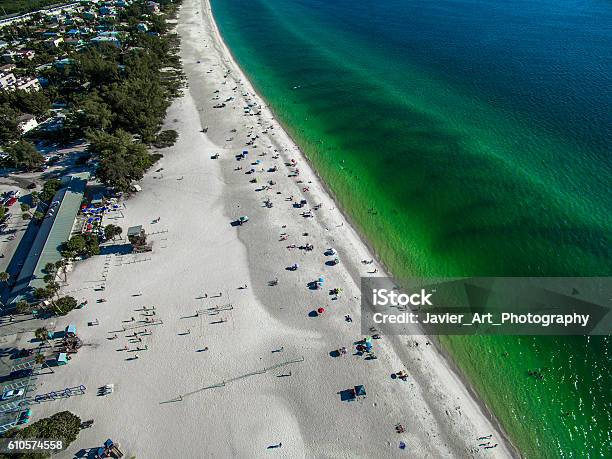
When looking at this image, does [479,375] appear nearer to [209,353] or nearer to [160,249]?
[209,353]

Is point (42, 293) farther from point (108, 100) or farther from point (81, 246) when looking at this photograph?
point (108, 100)

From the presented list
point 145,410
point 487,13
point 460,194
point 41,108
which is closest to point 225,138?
point 41,108

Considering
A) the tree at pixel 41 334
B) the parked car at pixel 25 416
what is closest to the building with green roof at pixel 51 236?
the tree at pixel 41 334

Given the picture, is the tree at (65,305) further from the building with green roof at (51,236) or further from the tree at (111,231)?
the tree at (111,231)

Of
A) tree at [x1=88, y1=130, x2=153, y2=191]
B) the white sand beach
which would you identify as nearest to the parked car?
the white sand beach

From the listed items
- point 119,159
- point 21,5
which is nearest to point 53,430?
point 119,159

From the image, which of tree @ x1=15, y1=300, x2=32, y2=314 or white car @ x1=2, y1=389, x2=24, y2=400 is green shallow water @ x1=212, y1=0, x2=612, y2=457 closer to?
white car @ x1=2, y1=389, x2=24, y2=400
